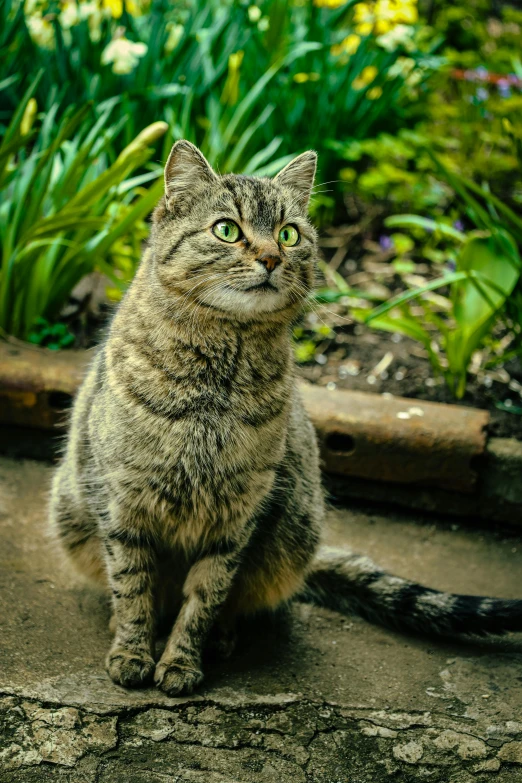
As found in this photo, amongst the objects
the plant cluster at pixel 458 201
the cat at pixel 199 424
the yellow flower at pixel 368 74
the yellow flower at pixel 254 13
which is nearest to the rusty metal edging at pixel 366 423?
the plant cluster at pixel 458 201

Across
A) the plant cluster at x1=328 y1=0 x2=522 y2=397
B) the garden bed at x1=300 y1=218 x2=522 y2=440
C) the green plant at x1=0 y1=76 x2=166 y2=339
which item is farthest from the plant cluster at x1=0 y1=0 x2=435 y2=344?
the garden bed at x1=300 y1=218 x2=522 y2=440

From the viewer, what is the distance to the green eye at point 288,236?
2070mm

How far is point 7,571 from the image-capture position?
251 cm

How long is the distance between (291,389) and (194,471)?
388mm

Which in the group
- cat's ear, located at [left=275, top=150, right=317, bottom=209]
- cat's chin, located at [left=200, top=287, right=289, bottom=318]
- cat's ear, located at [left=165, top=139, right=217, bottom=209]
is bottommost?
cat's chin, located at [left=200, top=287, right=289, bottom=318]

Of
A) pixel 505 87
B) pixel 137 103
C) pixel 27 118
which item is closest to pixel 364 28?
pixel 505 87

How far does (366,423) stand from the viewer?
2.95 metres

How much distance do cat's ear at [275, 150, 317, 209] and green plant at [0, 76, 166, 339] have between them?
0.92m

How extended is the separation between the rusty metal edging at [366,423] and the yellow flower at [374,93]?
2188 mm

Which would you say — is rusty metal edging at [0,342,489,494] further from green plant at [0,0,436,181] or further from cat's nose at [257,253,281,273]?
green plant at [0,0,436,181]

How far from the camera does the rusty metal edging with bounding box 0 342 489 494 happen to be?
2.92 meters

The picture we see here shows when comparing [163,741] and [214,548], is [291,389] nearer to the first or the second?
[214,548]

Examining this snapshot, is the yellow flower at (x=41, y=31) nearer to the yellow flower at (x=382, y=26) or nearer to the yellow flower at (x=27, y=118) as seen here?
the yellow flower at (x=27, y=118)

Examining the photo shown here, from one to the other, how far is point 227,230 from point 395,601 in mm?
1245
